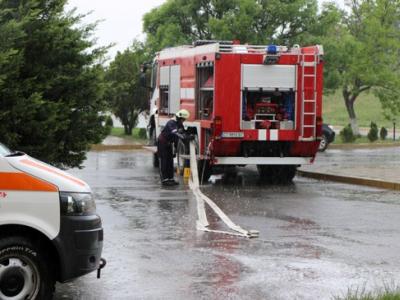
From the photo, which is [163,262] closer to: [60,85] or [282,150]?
[60,85]

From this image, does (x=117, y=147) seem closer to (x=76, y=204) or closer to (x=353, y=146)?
(x=353, y=146)

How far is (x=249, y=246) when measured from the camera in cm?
978

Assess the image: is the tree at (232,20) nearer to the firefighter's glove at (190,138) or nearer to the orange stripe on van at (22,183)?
the firefighter's glove at (190,138)

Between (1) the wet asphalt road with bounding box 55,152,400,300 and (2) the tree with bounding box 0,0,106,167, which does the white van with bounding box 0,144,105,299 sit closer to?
(1) the wet asphalt road with bounding box 55,152,400,300

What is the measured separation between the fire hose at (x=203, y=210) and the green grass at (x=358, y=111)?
1832 inches

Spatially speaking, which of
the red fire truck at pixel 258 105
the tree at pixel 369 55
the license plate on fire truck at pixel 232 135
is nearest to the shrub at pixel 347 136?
the tree at pixel 369 55

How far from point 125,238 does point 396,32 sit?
29.9 metres

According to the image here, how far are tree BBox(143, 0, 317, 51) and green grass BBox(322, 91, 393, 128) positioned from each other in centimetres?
2738

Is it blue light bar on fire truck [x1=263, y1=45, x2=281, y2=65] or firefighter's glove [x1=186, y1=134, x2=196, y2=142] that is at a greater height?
blue light bar on fire truck [x1=263, y1=45, x2=281, y2=65]

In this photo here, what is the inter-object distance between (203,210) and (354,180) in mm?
6220

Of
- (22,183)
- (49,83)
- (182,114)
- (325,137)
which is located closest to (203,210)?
(49,83)

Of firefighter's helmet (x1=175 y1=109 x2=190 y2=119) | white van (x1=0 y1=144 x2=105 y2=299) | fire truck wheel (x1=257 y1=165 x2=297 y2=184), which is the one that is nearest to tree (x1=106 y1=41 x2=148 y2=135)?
fire truck wheel (x1=257 y1=165 x2=297 y2=184)

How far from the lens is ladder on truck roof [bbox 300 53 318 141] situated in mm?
17391

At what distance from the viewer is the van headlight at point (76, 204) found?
21.0 feet
